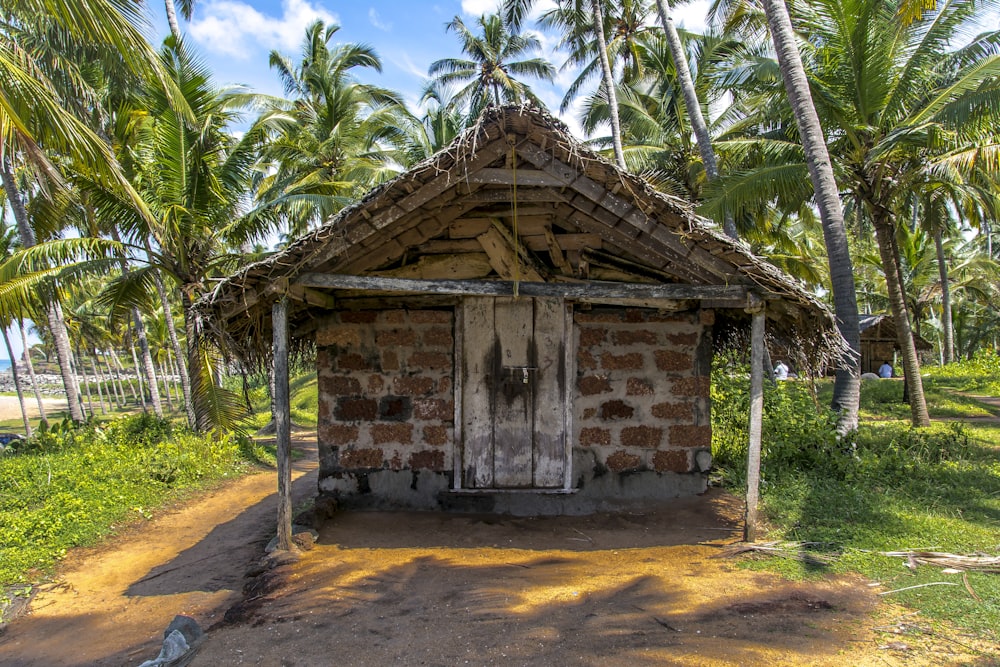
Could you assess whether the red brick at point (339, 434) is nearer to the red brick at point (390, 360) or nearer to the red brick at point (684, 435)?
the red brick at point (390, 360)

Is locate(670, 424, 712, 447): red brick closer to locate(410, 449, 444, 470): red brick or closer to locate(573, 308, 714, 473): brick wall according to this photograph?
locate(573, 308, 714, 473): brick wall

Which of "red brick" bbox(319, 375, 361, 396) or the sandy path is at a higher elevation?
"red brick" bbox(319, 375, 361, 396)

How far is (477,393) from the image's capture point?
19.7 ft

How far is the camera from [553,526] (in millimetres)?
5688

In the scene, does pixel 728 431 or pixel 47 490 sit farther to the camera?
pixel 728 431

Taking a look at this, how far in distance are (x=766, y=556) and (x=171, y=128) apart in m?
10.4

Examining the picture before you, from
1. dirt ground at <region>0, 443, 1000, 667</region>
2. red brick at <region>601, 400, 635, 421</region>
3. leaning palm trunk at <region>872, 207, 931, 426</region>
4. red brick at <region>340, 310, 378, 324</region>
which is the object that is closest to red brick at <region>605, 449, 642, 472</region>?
red brick at <region>601, 400, 635, 421</region>

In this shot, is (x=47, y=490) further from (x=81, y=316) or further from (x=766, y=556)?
(x=81, y=316)

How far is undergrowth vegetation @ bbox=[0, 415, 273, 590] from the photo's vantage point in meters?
6.20

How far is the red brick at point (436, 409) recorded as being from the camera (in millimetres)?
6020

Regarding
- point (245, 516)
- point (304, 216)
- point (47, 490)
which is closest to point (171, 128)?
point (304, 216)

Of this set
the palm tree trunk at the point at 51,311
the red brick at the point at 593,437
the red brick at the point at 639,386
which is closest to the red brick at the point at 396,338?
the red brick at the point at 593,437

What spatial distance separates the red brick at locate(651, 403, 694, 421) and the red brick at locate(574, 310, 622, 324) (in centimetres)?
94

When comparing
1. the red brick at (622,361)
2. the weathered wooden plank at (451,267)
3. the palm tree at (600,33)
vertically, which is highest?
the palm tree at (600,33)
